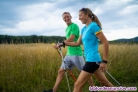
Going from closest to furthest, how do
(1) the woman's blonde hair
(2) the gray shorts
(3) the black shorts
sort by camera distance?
(3) the black shorts < (1) the woman's blonde hair < (2) the gray shorts

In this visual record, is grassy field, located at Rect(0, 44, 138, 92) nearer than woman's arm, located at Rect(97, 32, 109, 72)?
No

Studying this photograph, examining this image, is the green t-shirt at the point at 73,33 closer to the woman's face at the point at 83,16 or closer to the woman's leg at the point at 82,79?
the woman's face at the point at 83,16

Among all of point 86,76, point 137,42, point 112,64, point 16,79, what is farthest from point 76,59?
point 137,42

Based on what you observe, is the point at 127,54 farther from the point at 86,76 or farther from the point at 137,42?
the point at 86,76

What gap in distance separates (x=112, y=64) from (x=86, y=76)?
4.76m

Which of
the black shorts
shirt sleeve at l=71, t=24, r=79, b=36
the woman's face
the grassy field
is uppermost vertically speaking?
the woman's face

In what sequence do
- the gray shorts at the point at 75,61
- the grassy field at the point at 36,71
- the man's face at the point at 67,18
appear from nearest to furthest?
the gray shorts at the point at 75,61, the man's face at the point at 67,18, the grassy field at the point at 36,71

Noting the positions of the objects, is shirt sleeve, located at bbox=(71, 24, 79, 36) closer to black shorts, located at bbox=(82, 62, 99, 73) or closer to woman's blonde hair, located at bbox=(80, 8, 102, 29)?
woman's blonde hair, located at bbox=(80, 8, 102, 29)

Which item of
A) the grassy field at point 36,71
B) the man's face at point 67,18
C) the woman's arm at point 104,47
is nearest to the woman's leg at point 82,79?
the woman's arm at point 104,47

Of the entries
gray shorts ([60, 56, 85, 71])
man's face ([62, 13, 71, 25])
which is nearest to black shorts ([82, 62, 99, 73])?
gray shorts ([60, 56, 85, 71])

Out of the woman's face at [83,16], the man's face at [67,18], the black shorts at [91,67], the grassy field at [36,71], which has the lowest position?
the grassy field at [36,71]

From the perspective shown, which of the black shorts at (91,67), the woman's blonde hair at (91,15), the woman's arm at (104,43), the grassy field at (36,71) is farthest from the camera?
the grassy field at (36,71)

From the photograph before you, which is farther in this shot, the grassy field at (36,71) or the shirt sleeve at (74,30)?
the grassy field at (36,71)

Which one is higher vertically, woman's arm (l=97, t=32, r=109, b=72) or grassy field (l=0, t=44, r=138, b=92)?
woman's arm (l=97, t=32, r=109, b=72)
